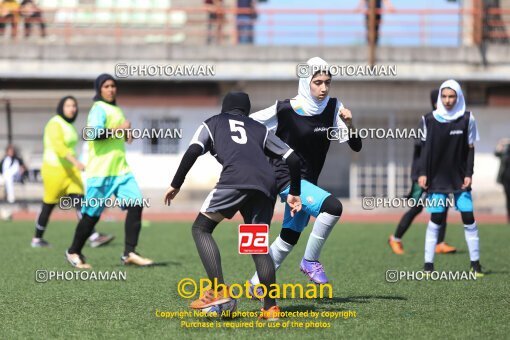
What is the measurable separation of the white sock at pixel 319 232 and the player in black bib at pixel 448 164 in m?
2.73

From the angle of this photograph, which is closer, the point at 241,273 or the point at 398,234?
the point at 241,273

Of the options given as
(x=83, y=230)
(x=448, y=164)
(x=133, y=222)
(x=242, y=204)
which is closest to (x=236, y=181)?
(x=242, y=204)

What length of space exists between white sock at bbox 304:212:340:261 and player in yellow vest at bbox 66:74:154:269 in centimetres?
346

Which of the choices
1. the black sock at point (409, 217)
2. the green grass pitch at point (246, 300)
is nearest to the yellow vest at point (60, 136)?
the green grass pitch at point (246, 300)

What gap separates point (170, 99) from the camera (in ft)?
96.1

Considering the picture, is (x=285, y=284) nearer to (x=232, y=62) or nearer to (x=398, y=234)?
(x=398, y=234)

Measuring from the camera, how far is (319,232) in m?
8.63

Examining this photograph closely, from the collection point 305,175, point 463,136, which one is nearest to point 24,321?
point 305,175

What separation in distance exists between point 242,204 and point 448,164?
4.15 meters

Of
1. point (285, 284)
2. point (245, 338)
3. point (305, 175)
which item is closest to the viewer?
point (245, 338)

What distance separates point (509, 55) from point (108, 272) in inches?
793

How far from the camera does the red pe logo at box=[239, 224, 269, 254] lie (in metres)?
7.32

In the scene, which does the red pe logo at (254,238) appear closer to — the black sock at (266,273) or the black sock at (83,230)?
the black sock at (266,273)

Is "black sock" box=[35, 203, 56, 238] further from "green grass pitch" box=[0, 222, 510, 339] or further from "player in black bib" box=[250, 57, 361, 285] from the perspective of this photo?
"player in black bib" box=[250, 57, 361, 285]
